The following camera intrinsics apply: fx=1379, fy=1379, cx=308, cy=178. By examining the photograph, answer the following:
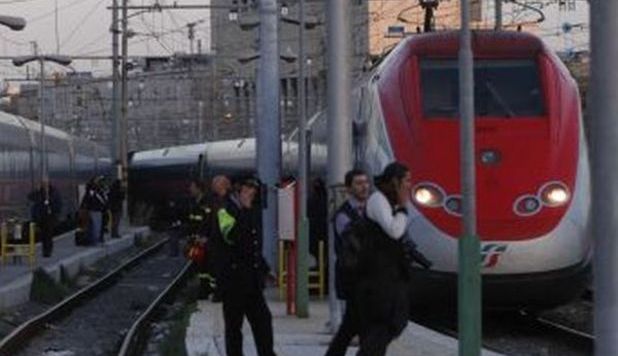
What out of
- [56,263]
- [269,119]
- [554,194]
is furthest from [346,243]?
[56,263]

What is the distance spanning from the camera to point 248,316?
11555 mm

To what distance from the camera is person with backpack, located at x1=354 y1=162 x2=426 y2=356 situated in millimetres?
9133

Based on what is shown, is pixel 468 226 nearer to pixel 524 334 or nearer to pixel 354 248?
pixel 354 248

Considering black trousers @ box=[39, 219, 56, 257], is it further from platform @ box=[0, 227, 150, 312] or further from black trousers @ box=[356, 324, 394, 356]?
black trousers @ box=[356, 324, 394, 356]

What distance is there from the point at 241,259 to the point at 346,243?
2.05 metres

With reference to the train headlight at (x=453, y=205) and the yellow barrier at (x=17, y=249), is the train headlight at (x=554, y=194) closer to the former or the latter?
the train headlight at (x=453, y=205)

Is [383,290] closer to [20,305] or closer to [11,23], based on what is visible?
[20,305]

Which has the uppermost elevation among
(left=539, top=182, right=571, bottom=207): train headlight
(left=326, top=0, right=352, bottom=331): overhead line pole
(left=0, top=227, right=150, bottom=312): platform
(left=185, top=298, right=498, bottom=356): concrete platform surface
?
(left=326, top=0, right=352, bottom=331): overhead line pole

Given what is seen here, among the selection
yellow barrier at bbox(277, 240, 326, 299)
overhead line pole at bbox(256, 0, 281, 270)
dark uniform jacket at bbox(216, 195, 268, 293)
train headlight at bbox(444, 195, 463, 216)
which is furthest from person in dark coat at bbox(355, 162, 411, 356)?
overhead line pole at bbox(256, 0, 281, 270)

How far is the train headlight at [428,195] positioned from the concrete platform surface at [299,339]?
1.38 metres

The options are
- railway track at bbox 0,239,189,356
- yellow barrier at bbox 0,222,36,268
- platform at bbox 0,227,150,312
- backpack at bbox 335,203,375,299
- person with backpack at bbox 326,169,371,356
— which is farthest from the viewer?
yellow barrier at bbox 0,222,36,268

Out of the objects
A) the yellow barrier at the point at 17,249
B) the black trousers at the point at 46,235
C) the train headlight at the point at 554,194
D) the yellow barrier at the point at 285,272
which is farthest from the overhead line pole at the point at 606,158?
the black trousers at the point at 46,235

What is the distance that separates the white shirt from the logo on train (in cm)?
585

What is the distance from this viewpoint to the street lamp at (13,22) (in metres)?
27.8
